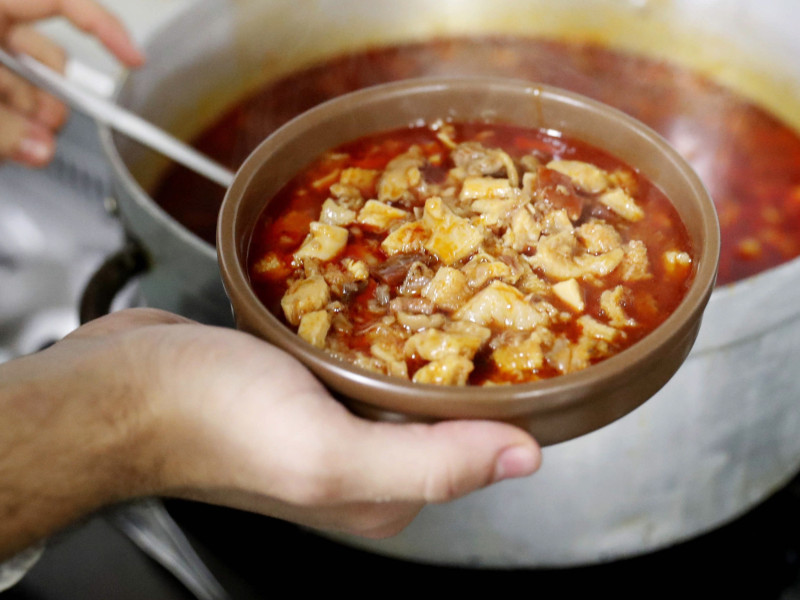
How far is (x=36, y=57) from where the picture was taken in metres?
2.53

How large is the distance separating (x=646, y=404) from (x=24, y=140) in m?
2.32

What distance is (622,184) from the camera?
154 centimetres

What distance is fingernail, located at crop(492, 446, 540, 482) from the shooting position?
1.17 metres

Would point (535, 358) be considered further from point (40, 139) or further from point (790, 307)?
point (40, 139)

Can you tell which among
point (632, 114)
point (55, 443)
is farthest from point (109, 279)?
point (632, 114)

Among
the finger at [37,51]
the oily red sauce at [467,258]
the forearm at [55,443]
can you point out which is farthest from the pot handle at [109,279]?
the finger at [37,51]

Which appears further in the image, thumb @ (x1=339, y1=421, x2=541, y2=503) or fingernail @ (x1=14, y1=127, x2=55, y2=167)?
fingernail @ (x1=14, y1=127, x2=55, y2=167)

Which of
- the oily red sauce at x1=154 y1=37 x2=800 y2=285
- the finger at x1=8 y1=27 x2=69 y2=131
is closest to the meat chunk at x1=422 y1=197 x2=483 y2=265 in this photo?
the oily red sauce at x1=154 y1=37 x2=800 y2=285

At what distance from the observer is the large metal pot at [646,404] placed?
179 cm

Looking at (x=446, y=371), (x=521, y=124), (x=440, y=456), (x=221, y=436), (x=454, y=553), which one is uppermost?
(x=521, y=124)

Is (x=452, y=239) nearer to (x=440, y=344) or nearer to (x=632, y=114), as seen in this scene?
(x=440, y=344)

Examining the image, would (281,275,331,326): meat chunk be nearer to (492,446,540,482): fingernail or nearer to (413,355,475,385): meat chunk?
(413,355,475,385): meat chunk

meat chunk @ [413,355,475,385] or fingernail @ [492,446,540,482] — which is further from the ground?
meat chunk @ [413,355,475,385]

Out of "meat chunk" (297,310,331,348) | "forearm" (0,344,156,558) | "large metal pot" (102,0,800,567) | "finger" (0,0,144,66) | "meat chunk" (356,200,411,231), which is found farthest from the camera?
"finger" (0,0,144,66)
